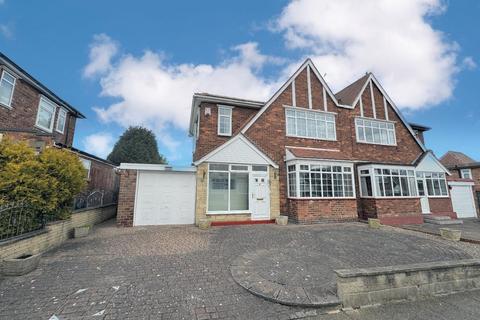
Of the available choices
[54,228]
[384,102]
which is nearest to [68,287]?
[54,228]

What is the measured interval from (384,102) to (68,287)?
19.6 metres

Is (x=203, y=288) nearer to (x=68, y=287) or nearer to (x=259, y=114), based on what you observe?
(x=68, y=287)

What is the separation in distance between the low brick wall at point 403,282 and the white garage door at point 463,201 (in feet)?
52.9

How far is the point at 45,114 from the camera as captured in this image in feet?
44.9

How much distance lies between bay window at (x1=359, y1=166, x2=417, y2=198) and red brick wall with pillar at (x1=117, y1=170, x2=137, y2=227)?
42.9 feet

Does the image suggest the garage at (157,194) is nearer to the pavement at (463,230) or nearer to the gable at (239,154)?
the gable at (239,154)

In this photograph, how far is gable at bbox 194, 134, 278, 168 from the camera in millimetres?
10851

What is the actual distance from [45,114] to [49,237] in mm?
11596

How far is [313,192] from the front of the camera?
37.0ft

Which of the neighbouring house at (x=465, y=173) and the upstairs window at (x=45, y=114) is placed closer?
the upstairs window at (x=45, y=114)

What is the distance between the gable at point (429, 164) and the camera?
1421cm

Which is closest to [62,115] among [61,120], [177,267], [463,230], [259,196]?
[61,120]

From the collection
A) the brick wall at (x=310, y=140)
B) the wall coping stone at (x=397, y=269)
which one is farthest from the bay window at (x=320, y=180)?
the wall coping stone at (x=397, y=269)

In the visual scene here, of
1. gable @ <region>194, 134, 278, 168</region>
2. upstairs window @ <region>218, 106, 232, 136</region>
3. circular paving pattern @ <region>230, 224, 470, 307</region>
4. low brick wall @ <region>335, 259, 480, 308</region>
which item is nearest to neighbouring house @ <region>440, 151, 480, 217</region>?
circular paving pattern @ <region>230, 224, 470, 307</region>
